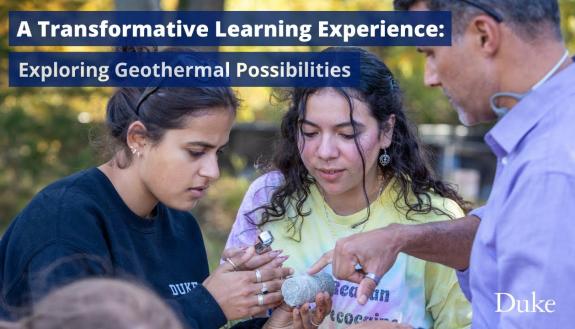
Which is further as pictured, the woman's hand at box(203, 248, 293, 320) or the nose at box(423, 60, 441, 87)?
the woman's hand at box(203, 248, 293, 320)

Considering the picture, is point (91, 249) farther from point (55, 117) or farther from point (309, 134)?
point (55, 117)

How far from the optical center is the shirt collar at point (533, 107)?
2344 mm

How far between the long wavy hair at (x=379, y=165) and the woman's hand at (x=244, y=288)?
384 millimetres

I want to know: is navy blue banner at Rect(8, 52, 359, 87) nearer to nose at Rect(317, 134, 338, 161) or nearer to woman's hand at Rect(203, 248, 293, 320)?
nose at Rect(317, 134, 338, 161)

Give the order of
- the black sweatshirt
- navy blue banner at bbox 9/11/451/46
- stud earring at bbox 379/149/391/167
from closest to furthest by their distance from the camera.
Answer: the black sweatshirt
stud earring at bbox 379/149/391/167
navy blue banner at bbox 9/11/451/46

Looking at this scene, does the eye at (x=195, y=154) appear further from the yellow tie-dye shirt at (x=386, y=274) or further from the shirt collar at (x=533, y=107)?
the shirt collar at (x=533, y=107)

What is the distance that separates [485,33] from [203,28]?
3.69 m

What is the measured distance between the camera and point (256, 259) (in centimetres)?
307

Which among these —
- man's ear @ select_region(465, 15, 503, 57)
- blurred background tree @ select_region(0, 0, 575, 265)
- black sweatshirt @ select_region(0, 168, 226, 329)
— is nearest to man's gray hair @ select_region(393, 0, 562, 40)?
man's ear @ select_region(465, 15, 503, 57)

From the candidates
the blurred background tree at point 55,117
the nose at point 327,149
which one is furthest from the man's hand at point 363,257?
the blurred background tree at point 55,117

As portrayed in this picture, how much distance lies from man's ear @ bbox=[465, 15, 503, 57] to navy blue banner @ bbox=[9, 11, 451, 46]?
3.45 feet

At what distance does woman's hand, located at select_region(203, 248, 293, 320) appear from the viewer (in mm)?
2967

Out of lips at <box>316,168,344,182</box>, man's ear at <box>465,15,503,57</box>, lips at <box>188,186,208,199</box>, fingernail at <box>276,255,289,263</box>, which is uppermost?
man's ear at <box>465,15,503,57</box>

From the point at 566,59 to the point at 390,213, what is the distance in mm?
1187
